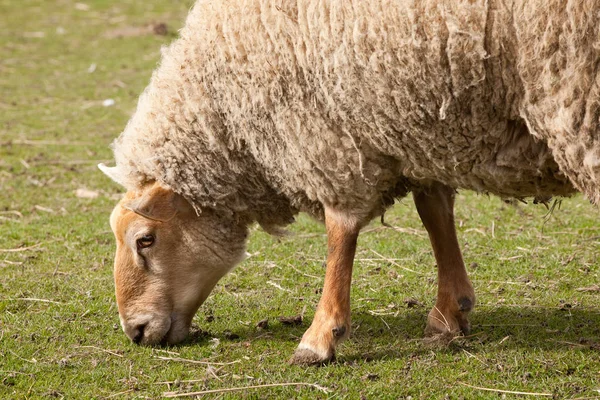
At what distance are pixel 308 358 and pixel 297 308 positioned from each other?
37.8 inches

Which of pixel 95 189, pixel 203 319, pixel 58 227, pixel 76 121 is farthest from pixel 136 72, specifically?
pixel 203 319

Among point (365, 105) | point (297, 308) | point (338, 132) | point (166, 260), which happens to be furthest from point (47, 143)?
point (365, 105)

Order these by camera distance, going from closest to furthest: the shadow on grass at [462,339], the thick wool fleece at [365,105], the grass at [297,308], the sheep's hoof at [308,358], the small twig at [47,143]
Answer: the thick wool fleece at [365,105]
the grass at [297,308]
the sheep's hoof at [308,358]
the shadow on grass at [462,339]
the small twig at [47,143]

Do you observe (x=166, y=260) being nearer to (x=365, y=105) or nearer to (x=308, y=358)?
(x=308, y=358)

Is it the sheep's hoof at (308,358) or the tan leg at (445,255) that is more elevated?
Answer: the tan leg at (445,255)

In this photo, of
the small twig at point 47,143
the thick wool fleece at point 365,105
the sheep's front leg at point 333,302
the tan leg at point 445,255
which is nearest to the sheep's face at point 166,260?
the thick wool fleece at point 365,105

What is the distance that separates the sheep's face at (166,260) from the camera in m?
4.70

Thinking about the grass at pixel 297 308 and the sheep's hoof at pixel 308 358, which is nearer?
the grass at pixel 297 308

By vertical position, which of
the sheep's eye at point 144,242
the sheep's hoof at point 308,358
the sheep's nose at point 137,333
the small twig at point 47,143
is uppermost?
the sheep's eye at point 144,242

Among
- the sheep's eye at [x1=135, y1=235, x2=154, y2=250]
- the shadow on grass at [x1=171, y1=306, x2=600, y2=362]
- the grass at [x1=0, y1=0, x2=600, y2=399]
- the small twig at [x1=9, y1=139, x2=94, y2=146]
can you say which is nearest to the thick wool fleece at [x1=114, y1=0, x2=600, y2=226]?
the sheep's eye at [x1=135, y1=235, x2=154, y2=250]

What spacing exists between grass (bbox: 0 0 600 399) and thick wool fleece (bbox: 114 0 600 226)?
0.78 meters

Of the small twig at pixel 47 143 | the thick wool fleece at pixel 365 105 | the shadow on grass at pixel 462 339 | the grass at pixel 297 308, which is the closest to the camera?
the thick wool fleece at pixel 365 105

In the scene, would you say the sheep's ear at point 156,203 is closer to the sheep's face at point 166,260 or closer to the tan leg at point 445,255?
the sheep's face at point 166,260

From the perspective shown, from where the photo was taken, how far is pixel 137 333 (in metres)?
4.80
